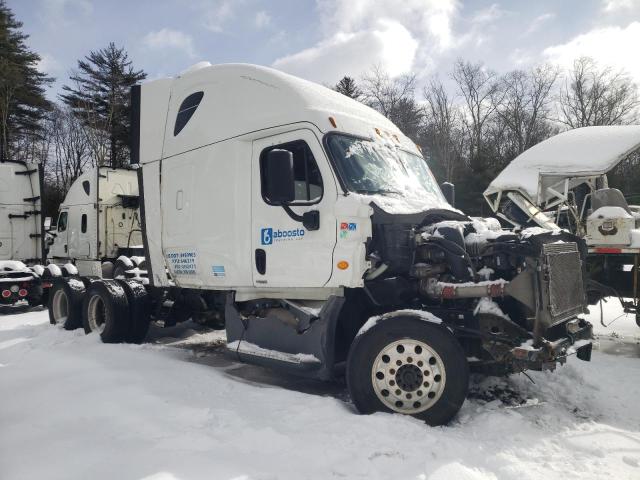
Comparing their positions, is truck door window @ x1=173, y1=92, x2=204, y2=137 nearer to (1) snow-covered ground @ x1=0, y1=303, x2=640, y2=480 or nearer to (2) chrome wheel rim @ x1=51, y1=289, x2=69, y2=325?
(1) snow-covered ground @ x1=0, y1=303, x2=640, y2=480

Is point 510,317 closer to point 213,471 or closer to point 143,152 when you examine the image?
point 213,471

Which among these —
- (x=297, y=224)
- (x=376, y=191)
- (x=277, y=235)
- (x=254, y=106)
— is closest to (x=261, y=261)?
(x=277, y=235)

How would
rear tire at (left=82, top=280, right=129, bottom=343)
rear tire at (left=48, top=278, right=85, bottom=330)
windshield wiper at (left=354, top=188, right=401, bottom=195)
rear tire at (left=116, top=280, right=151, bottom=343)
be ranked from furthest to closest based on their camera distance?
rear tire at (left=48, top=278, right=85, bottom=330) → rear tire at (left=116, top=280, right=151, bottom=343) → rear tire at (left=82, top=280, right=129, bottom=343) → windshield wiper at (left=354, top=188, right=401, bottom=195)

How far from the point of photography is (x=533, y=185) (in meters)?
9.13

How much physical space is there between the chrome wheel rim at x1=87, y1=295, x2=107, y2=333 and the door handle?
3.63 m

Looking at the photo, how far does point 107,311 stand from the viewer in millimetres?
6910

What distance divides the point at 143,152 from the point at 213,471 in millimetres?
4852

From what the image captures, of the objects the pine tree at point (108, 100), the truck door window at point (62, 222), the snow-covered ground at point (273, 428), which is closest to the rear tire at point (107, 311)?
the snow-covered ground at point (273, 428)

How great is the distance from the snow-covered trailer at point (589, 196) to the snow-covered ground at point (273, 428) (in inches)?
84.6

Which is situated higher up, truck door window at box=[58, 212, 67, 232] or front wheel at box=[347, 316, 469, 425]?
truck door window at box=[58, 212, 67, 232]

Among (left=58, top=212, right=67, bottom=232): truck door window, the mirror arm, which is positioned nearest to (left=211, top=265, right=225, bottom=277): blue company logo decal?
the mirror arm

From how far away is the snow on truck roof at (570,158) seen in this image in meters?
8.45

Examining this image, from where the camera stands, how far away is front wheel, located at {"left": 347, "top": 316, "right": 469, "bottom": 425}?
388 cm

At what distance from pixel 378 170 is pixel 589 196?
20.6ft
